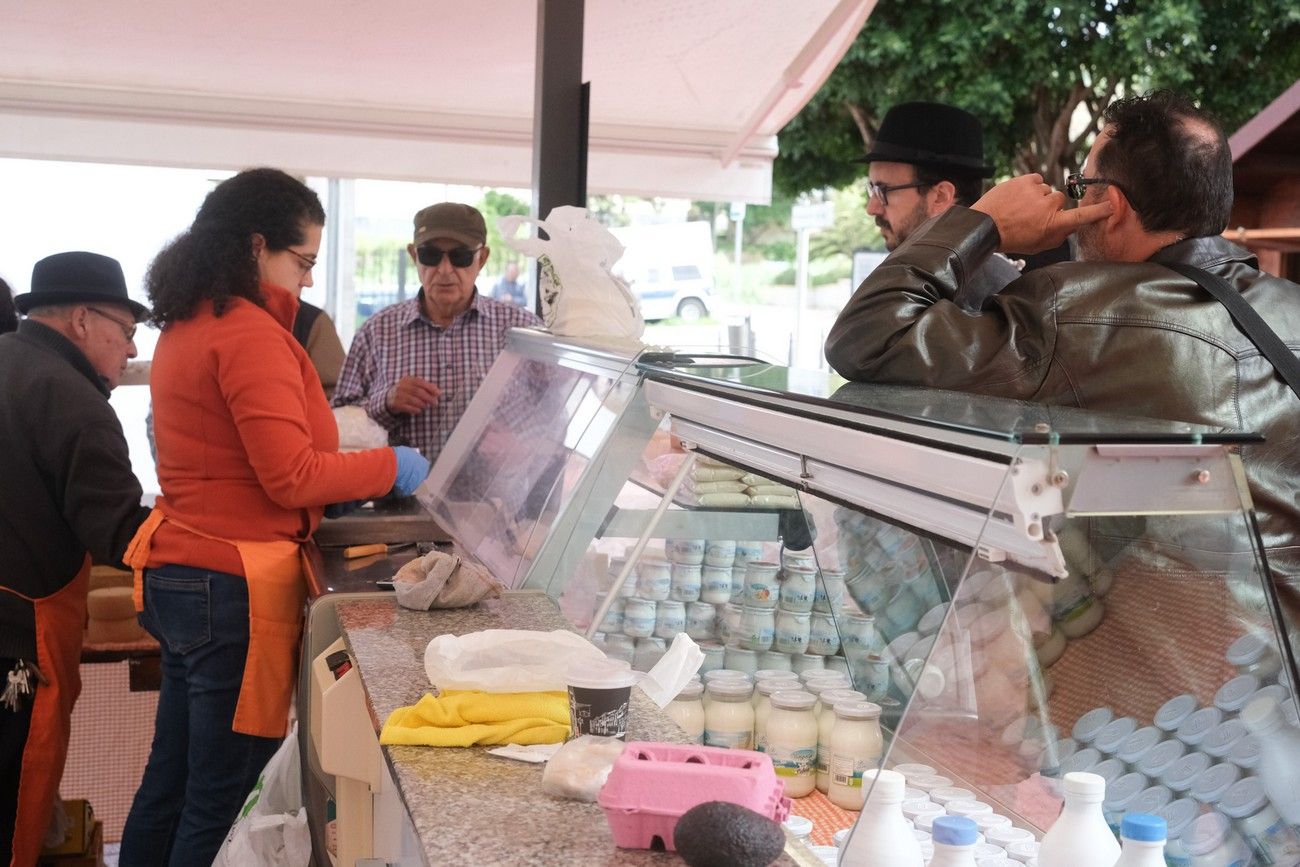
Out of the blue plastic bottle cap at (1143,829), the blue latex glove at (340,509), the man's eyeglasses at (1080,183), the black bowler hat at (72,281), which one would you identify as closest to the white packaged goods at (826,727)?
the blue plastic bottle cap at (1143,829)

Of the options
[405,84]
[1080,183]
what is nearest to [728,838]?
[1080,183]

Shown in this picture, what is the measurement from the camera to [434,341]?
4.84 m

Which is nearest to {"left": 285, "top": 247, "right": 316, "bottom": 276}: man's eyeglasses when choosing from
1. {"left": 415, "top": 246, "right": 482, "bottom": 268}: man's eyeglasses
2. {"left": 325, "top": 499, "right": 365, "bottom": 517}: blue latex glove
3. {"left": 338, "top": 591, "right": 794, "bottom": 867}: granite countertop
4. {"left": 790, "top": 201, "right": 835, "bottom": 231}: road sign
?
{"left": 325, "top": 499, "right": 365, "bottom": 517}: blue latex glove

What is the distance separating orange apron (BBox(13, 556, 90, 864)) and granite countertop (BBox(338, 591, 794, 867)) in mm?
1634

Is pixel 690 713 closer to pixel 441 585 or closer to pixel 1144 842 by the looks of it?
pixel 441 585

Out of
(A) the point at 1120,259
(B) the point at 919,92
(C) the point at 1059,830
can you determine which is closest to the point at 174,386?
(A) the point at 1120,259

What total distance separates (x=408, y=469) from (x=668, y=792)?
2.31 m

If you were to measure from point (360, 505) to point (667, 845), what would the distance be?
8.89 ft

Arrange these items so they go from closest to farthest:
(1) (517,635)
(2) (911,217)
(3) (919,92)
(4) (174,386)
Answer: (1) (517,635) → (4) (174,386) → (2) (911,217) → (3) (919,92)

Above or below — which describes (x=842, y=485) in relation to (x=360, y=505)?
above

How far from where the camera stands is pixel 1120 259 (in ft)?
7.10

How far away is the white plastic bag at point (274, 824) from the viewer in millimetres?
3037

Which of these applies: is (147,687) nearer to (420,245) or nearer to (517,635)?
(420,245)

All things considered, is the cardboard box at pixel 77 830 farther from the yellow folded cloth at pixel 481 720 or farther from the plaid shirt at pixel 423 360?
the yellow folded cloth at pixel 481 720
